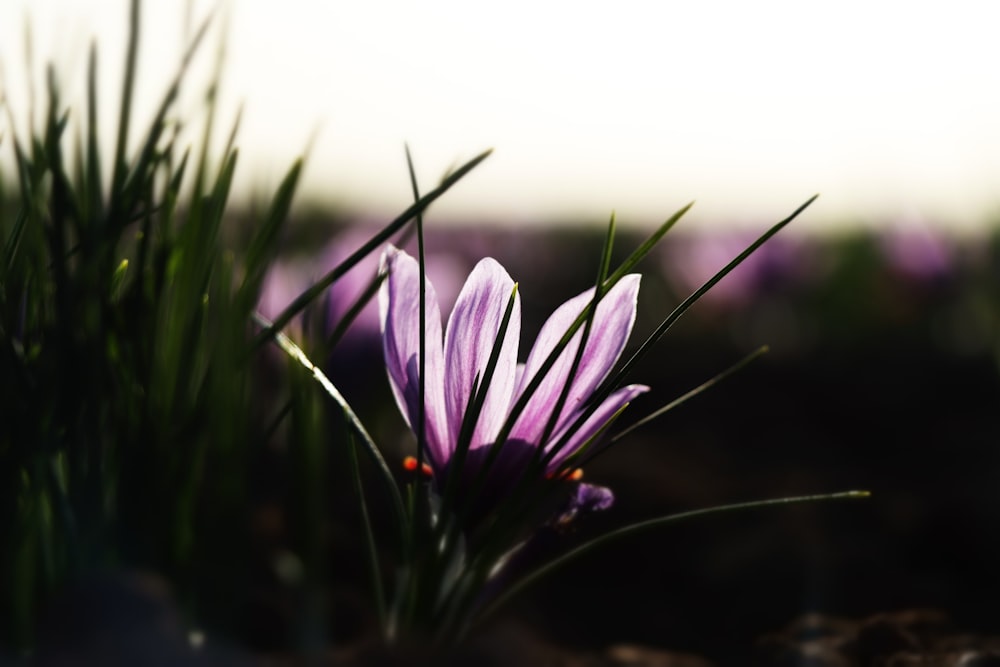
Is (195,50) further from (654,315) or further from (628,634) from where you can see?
(654,315)

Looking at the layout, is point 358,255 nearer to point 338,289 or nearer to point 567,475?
point 567,475

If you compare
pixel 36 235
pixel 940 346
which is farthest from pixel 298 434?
pixel 940 346

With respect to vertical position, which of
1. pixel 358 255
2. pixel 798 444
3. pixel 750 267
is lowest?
pixel 798 444

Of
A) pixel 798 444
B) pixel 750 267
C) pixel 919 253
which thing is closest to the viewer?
pixel 798 444

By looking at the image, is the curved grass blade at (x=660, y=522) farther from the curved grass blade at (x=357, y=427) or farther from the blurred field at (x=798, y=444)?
the blurred field at (x=798, y=444)

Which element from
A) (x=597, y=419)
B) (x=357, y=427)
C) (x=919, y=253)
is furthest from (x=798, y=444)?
(x=357, y=427)

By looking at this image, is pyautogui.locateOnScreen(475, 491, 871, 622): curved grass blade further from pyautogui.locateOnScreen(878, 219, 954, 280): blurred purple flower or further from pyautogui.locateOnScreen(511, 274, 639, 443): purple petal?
pyautogui.locateOnScreen(878, 219, 954, 280): blurred purple flower

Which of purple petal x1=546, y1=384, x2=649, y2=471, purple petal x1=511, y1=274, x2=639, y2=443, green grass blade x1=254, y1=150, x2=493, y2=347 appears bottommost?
A: purple petal x1=546, y1=384, x2=649, y2=471

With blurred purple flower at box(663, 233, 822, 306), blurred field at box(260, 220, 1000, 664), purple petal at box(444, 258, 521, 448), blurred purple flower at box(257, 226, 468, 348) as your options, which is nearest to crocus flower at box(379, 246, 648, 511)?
purple petal at box(444, 258, 521, 448)
